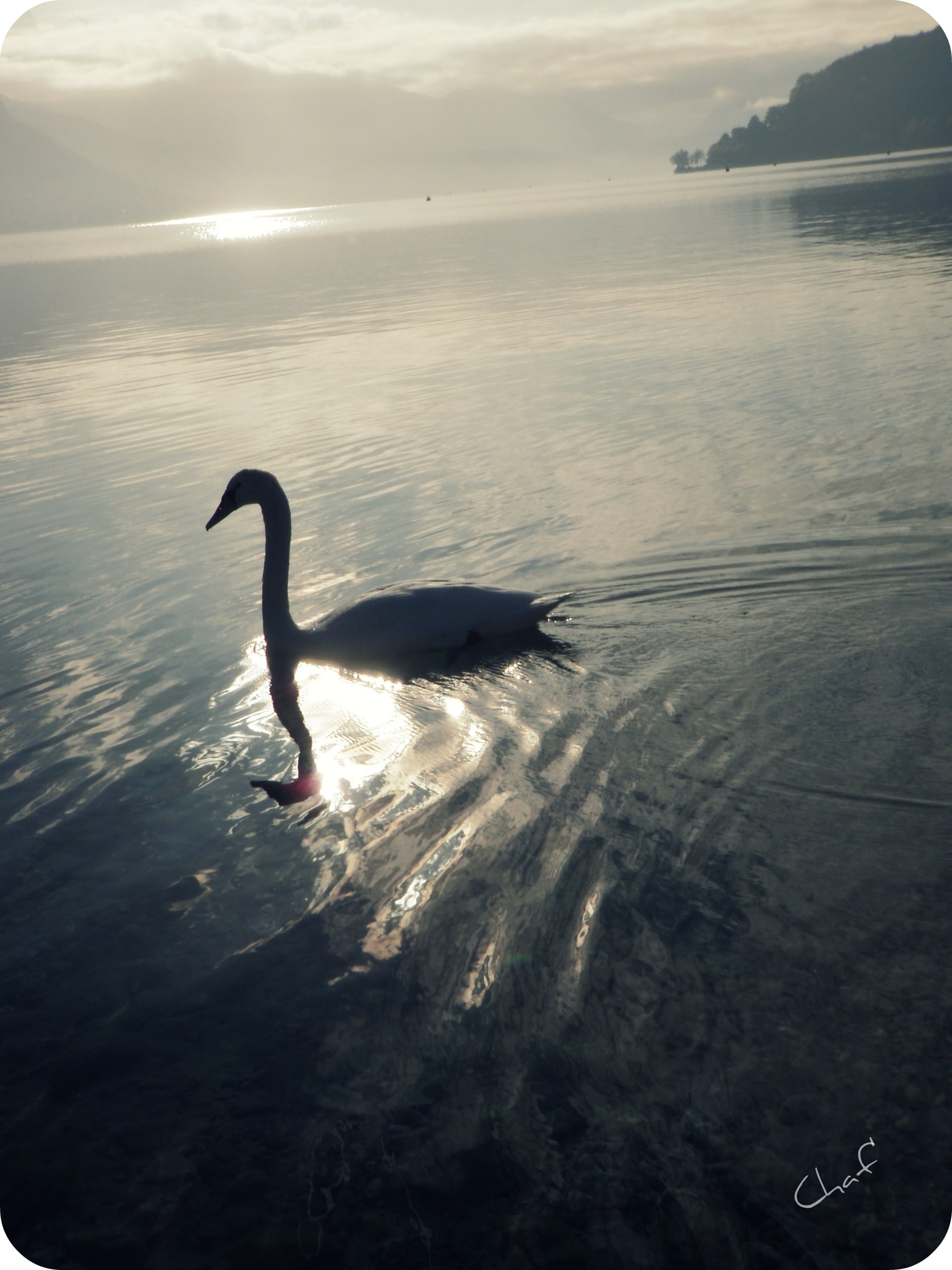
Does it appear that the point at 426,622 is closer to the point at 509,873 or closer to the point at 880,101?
the point at 509,873

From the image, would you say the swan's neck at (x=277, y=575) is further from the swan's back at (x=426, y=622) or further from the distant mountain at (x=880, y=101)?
the distant mountain at (x=880, y=101)

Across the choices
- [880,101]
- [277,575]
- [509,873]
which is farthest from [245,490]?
[880,101]

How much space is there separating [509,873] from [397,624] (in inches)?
124

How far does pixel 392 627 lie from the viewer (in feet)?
25.8

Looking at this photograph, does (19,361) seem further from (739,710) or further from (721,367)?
(739,710)

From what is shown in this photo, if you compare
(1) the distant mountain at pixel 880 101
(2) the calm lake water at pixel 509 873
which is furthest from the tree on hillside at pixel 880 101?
(2) the calm lake water at pixel 509 873
